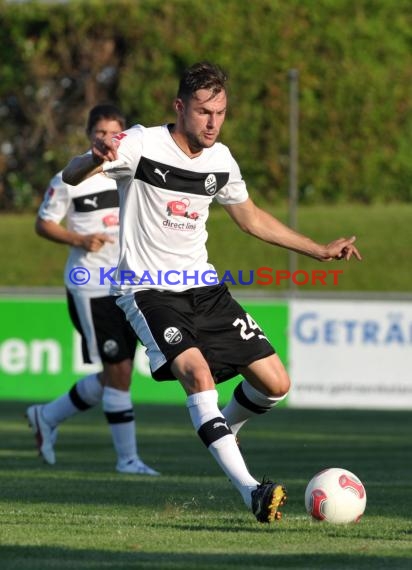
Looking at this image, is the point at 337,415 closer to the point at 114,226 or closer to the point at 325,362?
Answer: the point at 325,362

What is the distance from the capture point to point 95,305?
9.52m

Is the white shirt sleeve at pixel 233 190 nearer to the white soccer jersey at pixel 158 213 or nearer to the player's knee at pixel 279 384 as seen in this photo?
the white soccer jersey at pixel 158 213

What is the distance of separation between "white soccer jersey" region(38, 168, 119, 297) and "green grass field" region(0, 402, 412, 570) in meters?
1.30

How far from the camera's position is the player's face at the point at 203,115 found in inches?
267

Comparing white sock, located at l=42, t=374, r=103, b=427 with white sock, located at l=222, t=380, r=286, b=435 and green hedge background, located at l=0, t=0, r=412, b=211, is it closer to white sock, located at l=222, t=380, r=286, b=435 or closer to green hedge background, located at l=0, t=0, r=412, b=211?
white sock, located at l=222, t=380, r=286, b=435

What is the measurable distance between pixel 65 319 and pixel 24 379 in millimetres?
859

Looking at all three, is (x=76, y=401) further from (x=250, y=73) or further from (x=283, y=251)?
(x=250, y=73)

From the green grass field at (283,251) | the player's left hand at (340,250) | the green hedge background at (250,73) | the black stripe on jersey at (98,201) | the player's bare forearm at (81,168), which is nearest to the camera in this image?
the player's bare forearm at (81,168)

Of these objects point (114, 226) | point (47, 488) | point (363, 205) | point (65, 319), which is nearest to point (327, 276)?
point (363, 205)

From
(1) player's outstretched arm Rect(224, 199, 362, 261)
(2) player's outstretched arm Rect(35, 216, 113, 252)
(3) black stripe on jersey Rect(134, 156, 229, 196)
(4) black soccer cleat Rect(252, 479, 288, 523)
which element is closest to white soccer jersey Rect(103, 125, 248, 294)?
(3) black stripe on jersey Rect(134, 156, 229, 196)

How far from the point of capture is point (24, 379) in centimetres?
1658

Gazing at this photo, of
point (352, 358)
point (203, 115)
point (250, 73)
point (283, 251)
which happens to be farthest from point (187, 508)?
point (250, 73)

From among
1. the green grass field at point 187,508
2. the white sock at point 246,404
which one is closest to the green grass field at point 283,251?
the green grass field at point 187,508

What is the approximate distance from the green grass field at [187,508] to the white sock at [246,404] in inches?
16.7
